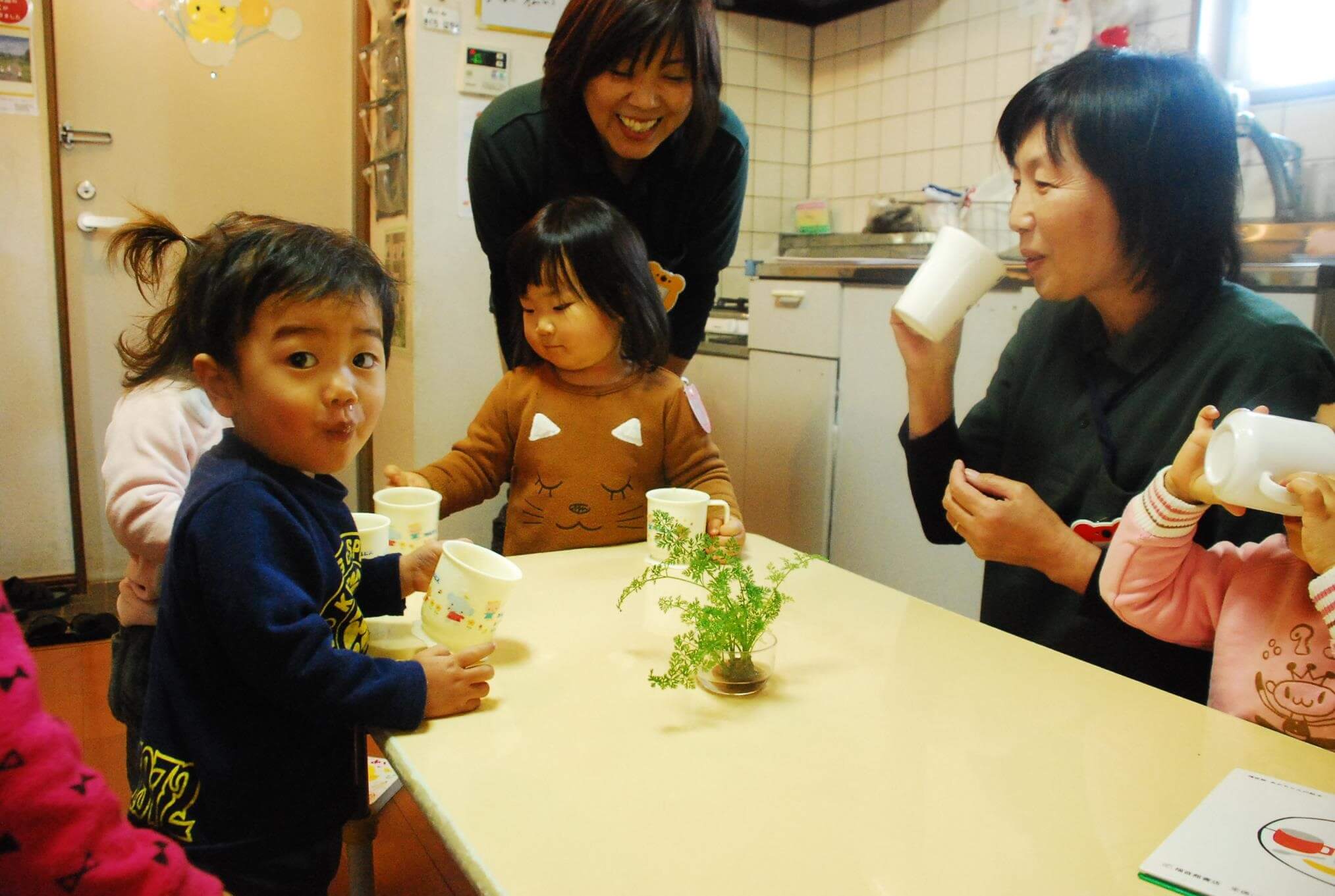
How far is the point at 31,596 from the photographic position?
2.94 m

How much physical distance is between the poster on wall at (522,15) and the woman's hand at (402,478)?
1.62m

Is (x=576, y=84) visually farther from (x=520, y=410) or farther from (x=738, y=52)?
(x=738, y=52)

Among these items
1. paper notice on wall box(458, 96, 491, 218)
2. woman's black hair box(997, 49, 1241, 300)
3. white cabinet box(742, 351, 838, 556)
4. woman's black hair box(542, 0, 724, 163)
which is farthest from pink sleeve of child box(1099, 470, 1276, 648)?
paper notice on wall box(458, 96, 491, 218)

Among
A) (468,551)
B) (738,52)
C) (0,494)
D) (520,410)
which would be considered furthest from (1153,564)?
(0,494)

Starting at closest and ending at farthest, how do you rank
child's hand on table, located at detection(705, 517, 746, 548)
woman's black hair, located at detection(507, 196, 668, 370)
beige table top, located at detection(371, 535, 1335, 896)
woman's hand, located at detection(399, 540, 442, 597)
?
beige table top, located at detection(371, 535, 1335, 896), woman's hand, located at detection(399, 540, 442, 597), child's hand on table, located at detection(705, 517, 746, 548), woman's black hair, located at detection(507, 196, 668, 370)

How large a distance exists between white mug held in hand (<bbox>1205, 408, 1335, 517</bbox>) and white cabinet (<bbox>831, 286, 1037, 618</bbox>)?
4.77ft

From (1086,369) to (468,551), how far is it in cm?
82

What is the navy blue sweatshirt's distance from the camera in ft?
2.58

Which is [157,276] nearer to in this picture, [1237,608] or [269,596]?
[269,596]

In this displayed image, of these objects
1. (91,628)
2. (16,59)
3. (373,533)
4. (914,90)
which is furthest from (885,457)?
(16,59)

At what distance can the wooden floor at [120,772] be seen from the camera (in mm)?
1703

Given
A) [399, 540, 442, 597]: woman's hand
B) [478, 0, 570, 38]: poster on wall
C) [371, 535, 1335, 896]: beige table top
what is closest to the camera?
[371, 535, 1335, 896]: beige table top

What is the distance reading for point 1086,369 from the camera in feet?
4.12

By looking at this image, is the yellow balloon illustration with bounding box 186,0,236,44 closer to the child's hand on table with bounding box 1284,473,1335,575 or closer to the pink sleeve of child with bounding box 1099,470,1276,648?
the pink sleeve of child with bounding box 1099,470,1276,648
